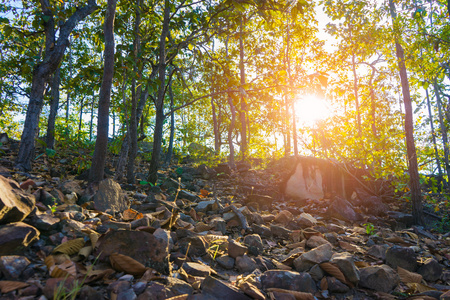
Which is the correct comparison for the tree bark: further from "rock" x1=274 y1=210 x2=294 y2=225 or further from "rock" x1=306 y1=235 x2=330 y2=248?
"rock" x1=306 y1=235 x2=330 y2=248

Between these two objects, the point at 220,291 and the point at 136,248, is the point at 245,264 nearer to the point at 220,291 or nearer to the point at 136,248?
the point at 220,291

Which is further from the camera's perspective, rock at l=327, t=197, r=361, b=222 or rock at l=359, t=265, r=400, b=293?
rock at l=327, t=197, r=361, b=222

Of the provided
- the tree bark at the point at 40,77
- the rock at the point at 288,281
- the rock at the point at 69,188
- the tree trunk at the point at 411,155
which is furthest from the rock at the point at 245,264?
the tree trunk at the point at 411,155

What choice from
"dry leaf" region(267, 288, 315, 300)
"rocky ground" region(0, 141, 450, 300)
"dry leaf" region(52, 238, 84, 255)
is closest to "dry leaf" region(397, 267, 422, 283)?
"rocky ground" region(0, 141, 450, 300)

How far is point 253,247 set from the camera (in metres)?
2.88

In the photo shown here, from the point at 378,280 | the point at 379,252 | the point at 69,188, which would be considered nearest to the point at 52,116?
the point at 69,188

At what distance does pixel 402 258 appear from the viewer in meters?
3.02

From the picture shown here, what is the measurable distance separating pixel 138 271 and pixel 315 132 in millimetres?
6200

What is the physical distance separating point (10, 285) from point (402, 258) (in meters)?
3.53

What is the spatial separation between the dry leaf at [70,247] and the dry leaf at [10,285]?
1.34 ft

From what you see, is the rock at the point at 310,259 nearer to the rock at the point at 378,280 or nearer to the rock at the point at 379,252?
the rock at the point at 378,280

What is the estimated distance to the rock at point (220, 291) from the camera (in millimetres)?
1808

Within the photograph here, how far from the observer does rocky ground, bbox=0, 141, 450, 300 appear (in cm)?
170

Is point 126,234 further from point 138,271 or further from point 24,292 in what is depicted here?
point 24,292
